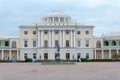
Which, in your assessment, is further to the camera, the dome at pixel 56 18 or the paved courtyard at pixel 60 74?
the dome at pixel 56 18

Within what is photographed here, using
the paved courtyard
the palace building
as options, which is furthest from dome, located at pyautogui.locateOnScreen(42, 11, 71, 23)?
the paved courtyard

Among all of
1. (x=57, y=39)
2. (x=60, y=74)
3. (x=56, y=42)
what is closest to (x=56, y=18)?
(x=57, y=39)

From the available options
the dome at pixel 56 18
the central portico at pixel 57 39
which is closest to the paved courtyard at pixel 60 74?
the central portico at pixel 57 39

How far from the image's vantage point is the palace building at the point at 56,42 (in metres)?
71.7

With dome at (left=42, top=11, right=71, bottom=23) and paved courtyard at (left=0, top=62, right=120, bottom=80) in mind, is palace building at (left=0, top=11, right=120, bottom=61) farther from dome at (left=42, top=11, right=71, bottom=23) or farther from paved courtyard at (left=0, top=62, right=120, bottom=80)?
paved courtyard at (left=0, top=62, right=120, bottom=80)

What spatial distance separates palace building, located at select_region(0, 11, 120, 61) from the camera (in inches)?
2822

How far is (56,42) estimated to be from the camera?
72438 mm

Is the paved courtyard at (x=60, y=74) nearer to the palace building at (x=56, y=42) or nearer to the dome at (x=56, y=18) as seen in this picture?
the palace building at (x=56, y=42)

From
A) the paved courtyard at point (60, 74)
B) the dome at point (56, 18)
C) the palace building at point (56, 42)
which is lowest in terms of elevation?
the paved courtyard at point (60, 74)

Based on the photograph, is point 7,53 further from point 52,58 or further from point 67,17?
point 67,17

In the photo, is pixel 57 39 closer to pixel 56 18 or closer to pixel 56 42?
pixel 56 42

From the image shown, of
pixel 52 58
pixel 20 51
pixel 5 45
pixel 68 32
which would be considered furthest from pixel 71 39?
pixel 5 45

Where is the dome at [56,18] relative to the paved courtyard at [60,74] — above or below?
above

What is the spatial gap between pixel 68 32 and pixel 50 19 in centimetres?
612
